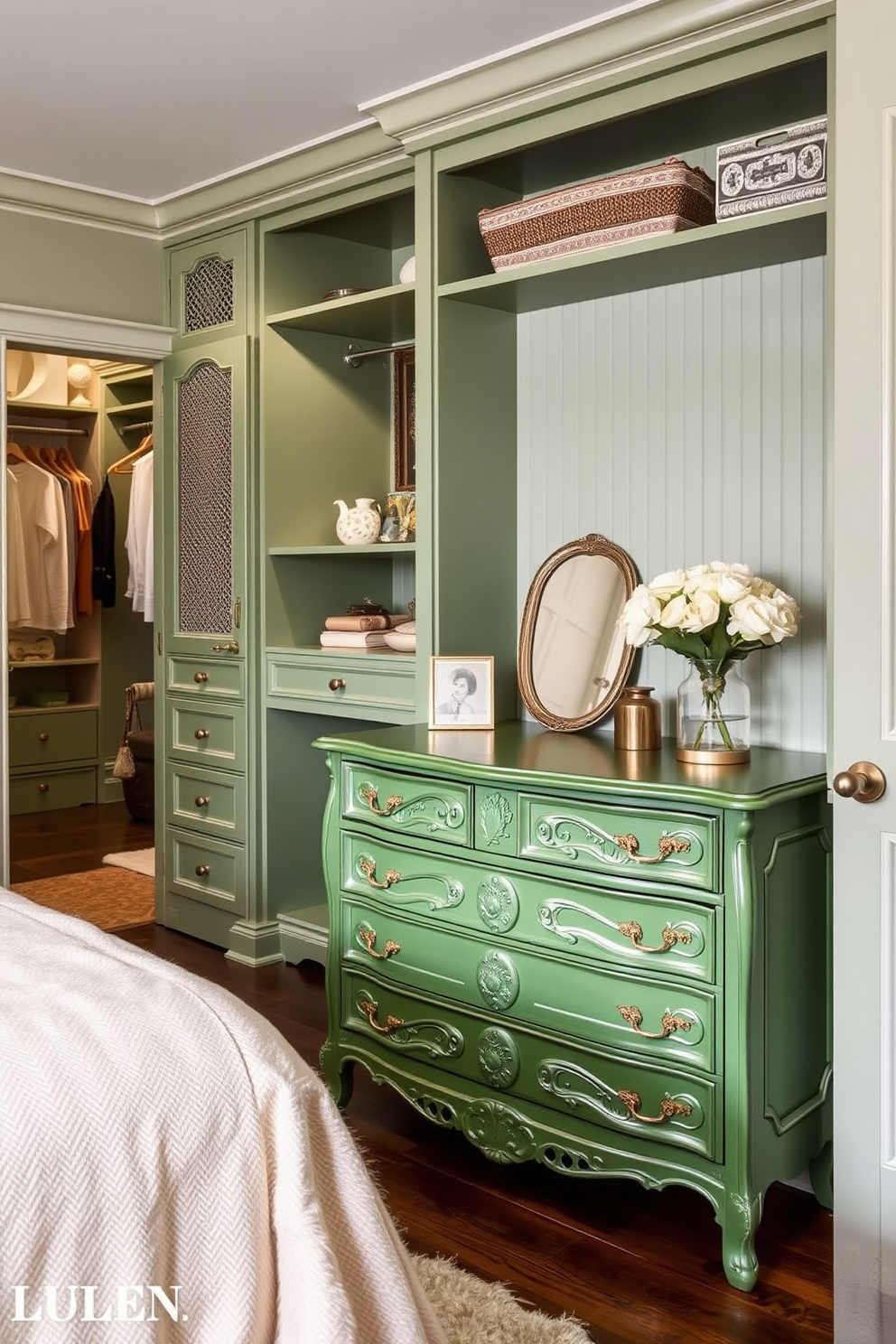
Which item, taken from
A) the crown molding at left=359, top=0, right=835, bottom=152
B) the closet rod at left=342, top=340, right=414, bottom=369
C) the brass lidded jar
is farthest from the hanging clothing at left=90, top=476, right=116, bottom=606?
the brass lidded jar

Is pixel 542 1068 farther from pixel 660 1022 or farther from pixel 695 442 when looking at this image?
pixel 695 442

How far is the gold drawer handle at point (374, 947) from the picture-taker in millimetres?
2807

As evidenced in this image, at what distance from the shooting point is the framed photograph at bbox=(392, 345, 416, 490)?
4.02 meters

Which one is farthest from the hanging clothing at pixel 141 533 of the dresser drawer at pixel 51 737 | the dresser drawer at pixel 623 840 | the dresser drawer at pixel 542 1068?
the dresser drawer at pixel 623 840

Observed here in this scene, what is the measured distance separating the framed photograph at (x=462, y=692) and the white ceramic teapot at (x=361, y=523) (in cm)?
85

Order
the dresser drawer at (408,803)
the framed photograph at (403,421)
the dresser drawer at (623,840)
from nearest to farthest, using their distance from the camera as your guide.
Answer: the dresser drawer at (623,840)
the dresser drawer at (408,803)
the framed photograph at (403,421)

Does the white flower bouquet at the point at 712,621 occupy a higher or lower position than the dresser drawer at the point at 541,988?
higher

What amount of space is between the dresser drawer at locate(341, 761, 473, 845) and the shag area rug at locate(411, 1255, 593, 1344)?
2.79 ft

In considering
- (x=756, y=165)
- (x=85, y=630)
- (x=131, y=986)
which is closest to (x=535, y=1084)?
(x=131, y=986)

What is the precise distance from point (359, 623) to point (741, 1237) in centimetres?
210

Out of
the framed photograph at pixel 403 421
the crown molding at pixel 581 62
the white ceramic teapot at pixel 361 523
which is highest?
the crown molding at pixel 581 62

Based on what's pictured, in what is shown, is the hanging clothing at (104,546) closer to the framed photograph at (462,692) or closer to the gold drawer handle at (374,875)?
the framed photograph at (462,692)

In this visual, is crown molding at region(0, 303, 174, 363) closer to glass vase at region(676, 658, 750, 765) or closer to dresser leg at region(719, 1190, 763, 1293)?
glass vase at region(676, 658, 750, 765)

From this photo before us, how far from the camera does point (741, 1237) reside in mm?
2189
